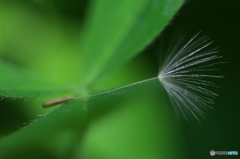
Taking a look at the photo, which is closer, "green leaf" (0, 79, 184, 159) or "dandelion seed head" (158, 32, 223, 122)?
"green leaf" (0, 79, 184, 159)

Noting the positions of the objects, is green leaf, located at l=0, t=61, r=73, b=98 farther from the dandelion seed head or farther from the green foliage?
the dandelion seed head

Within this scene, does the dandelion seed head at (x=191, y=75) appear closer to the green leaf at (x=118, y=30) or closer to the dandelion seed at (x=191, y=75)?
the dandelion seed at (x=191, y=75)

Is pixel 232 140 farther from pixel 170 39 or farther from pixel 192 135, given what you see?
pixel 170 39

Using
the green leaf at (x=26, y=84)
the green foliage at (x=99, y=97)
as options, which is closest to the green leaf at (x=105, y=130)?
the green foliage at (x=99, y=97)

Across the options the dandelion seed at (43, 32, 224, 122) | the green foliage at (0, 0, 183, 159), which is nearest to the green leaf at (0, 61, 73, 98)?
the green foliage at (0, 0, 183, 159)

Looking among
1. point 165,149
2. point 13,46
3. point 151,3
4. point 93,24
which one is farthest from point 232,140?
point 13,46

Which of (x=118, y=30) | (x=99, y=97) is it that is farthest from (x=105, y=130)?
(x=118, y=30)
